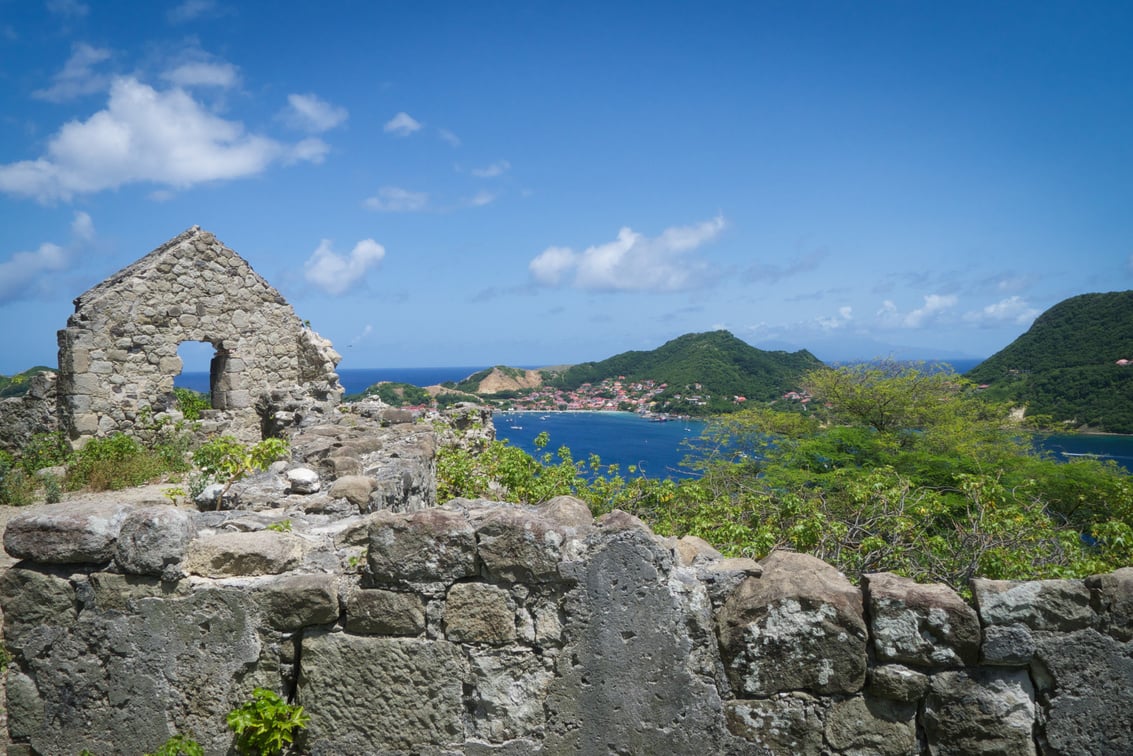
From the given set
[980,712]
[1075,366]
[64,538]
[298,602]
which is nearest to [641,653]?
[980,712]

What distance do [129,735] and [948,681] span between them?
12.3 ft

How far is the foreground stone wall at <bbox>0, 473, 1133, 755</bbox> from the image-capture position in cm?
Result: 302

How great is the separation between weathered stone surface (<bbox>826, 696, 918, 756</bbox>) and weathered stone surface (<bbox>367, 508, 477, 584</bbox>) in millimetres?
1741

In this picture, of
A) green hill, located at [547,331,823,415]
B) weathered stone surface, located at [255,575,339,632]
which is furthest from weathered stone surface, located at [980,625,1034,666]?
green hill, located at [547,331,823,415]

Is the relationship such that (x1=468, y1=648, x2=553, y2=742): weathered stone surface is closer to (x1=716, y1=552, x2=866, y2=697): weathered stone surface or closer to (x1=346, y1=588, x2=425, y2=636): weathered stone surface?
(x1=346, y1=588, x2=425, y2=636): weathered stone surface

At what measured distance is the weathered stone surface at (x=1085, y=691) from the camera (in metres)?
3.01

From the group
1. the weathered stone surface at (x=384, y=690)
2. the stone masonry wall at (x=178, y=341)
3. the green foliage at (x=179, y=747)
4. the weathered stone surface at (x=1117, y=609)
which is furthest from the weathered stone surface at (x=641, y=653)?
the stone masonry wall at (x=178, y=341)

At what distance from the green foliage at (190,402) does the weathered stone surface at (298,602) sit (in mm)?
10010

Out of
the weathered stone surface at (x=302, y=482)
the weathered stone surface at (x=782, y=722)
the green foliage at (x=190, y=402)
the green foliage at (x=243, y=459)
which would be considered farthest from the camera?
the green foliage at (x=190, y=402)

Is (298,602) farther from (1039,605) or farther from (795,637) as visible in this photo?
(1039,605)

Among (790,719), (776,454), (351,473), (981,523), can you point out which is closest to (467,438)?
(351,473)

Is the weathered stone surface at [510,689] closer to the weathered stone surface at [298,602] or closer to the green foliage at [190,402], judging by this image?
the weathered stone surface at [298,602]

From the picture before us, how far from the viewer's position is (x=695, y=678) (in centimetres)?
313

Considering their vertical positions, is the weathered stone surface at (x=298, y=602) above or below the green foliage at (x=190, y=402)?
below
